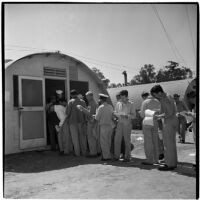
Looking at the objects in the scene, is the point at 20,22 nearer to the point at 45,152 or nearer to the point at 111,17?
the point at 111,17

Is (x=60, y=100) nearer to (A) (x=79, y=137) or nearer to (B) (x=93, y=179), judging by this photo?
(A) (x=79, y=137)

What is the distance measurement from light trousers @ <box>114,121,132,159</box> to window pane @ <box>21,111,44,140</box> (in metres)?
2.32

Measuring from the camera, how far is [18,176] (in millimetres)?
5863

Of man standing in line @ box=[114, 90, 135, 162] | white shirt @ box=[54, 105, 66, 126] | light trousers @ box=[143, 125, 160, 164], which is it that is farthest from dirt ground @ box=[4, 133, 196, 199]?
white shirt @ box=[54, 105, 66, 126]

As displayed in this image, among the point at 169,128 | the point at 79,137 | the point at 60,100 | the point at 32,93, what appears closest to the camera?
the point at 169,128

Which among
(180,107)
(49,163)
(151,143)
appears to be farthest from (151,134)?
(180,107)

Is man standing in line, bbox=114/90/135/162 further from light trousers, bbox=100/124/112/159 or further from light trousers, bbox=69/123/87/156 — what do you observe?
light trousers, bbox=69/123/87/156

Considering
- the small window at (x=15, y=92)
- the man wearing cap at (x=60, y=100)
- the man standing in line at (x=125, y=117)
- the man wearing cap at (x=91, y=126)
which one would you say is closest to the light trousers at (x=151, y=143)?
the man standing in line at (x=125, y=117)

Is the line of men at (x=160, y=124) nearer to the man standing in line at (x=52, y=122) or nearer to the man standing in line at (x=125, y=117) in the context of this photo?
the man standing in line at (x=125, y=117)

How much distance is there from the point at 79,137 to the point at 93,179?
2.59 m

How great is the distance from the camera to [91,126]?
7.78 metres

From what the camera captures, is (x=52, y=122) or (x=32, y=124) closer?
(x=32, y=124)

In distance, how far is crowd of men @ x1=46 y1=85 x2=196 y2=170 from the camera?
5.89 meters

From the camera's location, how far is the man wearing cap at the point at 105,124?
23.1ft
